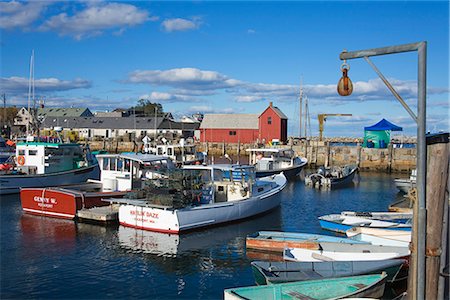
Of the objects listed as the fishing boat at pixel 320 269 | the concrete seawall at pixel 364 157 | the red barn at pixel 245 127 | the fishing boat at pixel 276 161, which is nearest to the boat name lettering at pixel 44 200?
the fishing boat at pixel 320 269

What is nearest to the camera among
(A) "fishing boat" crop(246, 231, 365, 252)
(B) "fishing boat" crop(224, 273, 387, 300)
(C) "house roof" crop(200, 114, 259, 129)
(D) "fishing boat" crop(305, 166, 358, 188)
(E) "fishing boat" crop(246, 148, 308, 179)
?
(B) "fishing boat" crop(224, 273, 387, 300)

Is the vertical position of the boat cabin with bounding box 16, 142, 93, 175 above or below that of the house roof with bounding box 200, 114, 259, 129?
below

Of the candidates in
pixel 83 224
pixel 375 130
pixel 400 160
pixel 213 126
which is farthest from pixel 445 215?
pixel 213 126

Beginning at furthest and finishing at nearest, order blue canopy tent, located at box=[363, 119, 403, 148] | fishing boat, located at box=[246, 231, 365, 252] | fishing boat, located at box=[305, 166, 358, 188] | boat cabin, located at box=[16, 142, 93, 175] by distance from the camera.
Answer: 1. blue canopy tent, located at box=[363, 119, 403, 148]
2. fishing boat, located at box=[305, 166, 358, 188]
3. boat cabin, located at box=[16, 142, 93, 175]
4. fishing boat, located at box=[246, 231, 365, 252]

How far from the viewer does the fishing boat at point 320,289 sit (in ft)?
32.5

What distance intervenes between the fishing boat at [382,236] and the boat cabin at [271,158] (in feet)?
72.8

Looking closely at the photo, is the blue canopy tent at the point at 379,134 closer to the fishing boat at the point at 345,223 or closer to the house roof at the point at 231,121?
the house roof at the point at 231,121

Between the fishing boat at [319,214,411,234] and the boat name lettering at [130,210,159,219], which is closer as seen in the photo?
the boat name lettering at [130,210,159,219]

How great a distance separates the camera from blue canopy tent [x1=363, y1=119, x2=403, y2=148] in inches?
2196

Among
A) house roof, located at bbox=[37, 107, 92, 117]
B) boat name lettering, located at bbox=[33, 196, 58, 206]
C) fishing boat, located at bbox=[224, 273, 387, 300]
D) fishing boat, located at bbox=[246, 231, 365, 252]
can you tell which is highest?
house roof, located at bbox=[37, 107, 92, 117]

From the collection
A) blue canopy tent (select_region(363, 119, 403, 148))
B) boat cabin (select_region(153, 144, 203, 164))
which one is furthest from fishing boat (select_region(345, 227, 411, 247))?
blue canopy tent (select_region(363, 119, 403, 148))

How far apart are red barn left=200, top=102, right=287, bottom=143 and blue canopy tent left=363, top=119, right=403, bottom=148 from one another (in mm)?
13383

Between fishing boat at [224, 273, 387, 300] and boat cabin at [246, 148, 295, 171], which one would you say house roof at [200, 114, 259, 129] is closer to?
A: boat cabin at [246, 148, 295, 171]

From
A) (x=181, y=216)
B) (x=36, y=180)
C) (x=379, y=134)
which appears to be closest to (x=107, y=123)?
(x=379, y=134)
